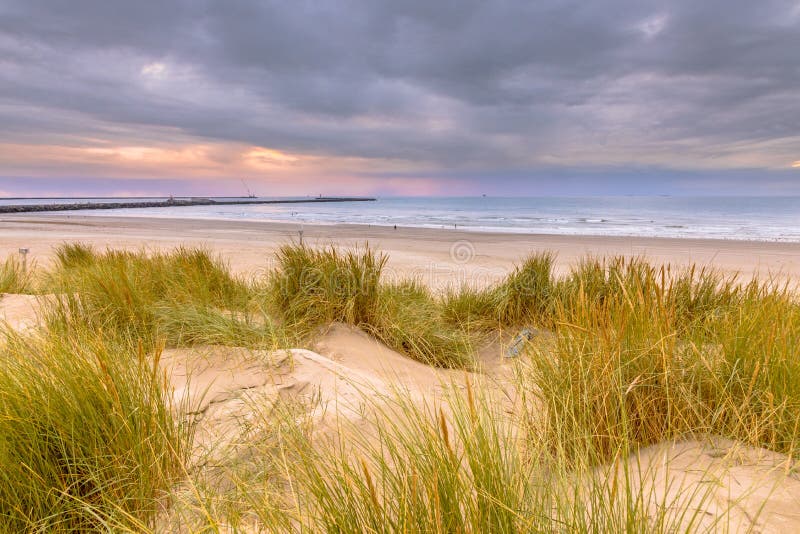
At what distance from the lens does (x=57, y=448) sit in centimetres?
193

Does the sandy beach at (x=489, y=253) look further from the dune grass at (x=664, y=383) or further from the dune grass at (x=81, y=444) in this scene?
the dune grass at (x=81, y=444)

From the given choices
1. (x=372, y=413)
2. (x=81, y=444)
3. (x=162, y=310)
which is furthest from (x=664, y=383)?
(x=162, y=310)

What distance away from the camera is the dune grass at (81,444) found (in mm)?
1717

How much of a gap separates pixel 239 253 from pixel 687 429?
1358 cm

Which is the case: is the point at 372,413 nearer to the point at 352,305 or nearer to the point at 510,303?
the point at 352,305

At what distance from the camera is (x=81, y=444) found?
1872 mm

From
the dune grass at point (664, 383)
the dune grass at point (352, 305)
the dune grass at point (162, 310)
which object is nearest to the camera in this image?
the dune grass at point (664, 383)

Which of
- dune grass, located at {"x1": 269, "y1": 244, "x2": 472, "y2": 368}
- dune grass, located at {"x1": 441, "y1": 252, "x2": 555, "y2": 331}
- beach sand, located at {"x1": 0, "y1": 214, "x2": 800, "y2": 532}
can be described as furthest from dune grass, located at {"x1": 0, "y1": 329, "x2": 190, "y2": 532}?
dune grass, located at {"x1": 441, "y1": 252, "x2": 555, "y2": 331}

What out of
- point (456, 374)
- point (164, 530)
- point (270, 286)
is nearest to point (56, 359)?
point (164, 530)

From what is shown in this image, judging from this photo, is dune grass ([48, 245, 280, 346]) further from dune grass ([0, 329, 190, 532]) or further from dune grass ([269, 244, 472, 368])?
dune grass ([0, 329, 190, 532])

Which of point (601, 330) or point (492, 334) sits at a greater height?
point (601, 330)

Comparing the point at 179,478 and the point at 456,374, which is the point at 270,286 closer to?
the point at 456,374

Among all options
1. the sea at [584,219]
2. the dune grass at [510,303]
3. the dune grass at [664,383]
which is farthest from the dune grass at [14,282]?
the sea at [584,219]

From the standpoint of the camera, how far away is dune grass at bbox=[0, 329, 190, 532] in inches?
67.6
